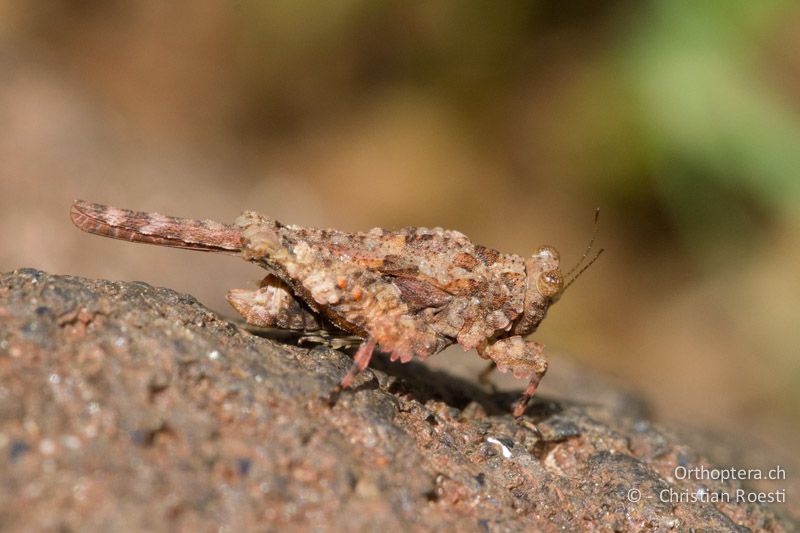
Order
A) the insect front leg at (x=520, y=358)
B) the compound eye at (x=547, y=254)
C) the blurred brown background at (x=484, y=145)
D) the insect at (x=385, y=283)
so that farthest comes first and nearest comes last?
1. the blurred brown background at (x=484, y=145)
2. the compound eye at (x=547, y=254)
3. the insect front leg at (x=520, y=358)
4. the insect at (x=385, y=283)

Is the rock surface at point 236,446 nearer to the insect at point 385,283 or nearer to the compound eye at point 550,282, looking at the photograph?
the insect at point 385,283

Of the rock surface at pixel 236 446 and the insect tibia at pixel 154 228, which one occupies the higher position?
the insect tibia at pixel 154 228

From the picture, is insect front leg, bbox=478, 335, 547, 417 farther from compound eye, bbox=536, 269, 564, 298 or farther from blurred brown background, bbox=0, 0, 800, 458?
blurred brown background, bbox=0, 0, 800, 458

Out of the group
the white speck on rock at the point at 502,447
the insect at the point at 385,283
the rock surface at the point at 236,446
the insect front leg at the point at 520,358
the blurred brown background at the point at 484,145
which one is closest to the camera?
the rock surface at the point at 236,446

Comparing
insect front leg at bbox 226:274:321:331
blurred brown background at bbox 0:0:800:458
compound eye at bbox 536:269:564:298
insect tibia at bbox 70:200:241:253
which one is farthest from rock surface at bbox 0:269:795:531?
blurred brown background at bbox 0:0:800:458

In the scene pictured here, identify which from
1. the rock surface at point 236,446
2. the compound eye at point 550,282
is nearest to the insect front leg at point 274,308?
the rock surface at point 236,446

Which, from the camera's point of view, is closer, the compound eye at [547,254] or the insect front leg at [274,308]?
the insect front leg at [274,308]
